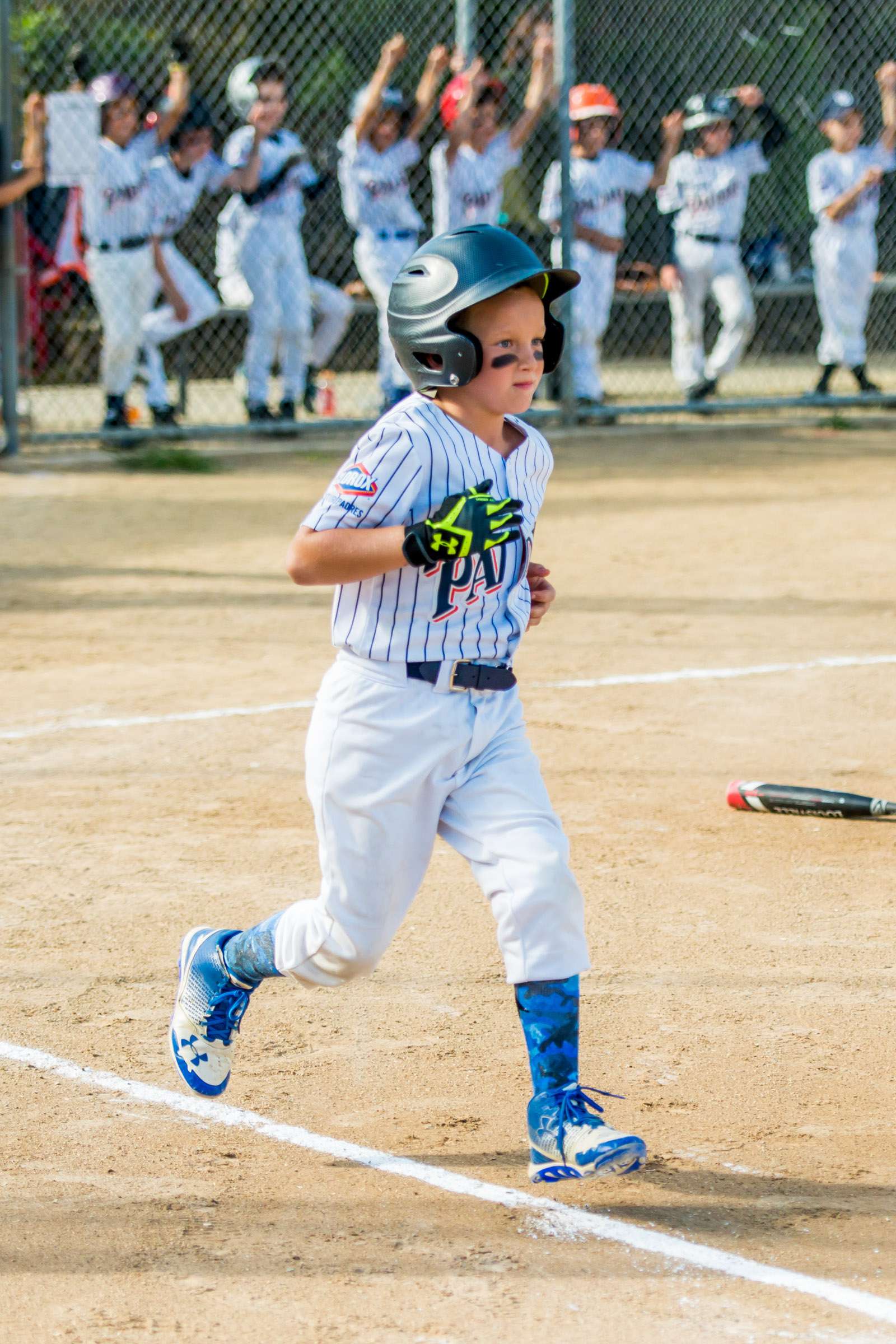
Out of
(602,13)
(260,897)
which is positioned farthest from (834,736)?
(602,13)

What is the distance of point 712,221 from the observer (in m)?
13.8

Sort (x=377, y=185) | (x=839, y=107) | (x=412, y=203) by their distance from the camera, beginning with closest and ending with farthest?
(x=377, y=185), (x=839, y=107), (x=412, y=203)

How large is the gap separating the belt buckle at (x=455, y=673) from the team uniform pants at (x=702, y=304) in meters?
11.3

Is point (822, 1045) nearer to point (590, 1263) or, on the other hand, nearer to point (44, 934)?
point (590, 1263)

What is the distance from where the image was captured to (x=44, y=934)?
4207mm

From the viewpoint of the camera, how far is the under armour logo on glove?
291cm

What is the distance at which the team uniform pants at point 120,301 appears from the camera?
12.1 meters

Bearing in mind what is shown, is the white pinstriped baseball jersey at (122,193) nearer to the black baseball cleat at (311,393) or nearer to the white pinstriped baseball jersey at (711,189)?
the black baseball cleat at (311,393)

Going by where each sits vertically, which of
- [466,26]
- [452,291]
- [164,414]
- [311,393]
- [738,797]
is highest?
[466,26]

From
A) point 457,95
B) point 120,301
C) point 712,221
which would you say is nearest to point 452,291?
point 120,301

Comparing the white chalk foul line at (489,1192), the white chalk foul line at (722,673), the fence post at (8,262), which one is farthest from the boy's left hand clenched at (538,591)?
the fence post at (8,262)

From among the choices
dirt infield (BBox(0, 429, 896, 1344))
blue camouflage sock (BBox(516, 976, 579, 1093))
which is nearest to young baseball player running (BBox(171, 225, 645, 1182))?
blue camouflage sock (BBox(516, 976, 579, 1093))

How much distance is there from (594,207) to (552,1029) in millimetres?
11213

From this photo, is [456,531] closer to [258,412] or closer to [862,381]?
[258,412]
